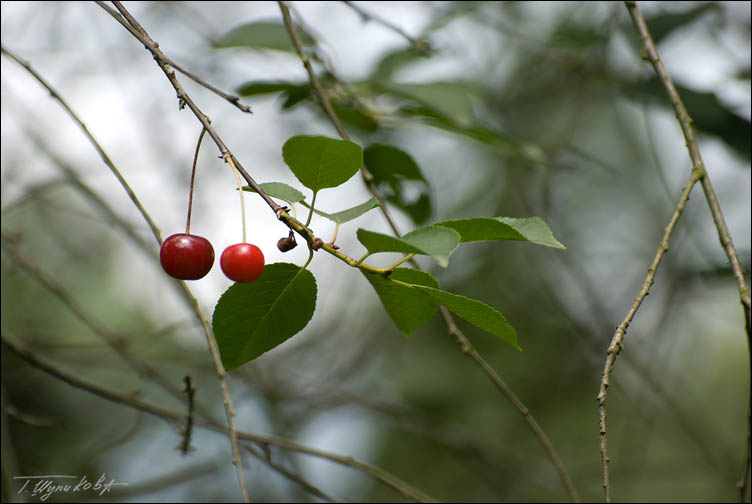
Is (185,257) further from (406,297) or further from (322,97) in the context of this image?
(322,97)

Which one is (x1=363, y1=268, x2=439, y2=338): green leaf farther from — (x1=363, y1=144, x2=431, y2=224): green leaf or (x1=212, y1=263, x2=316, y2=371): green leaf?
(x1=363, y1=144, x2=431, y2=224): green leaf

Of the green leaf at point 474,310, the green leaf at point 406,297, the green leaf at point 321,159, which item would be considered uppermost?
the green leaf at point 321,159

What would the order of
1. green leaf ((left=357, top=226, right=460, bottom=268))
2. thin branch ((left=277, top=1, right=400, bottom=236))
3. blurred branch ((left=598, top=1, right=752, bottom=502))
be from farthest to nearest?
thin branch ((left=277, top=1, right=400, bottom=236)), blurred branch ((left=598, top=1, right=752, bottom=502)), green leaf ((left=357, top=226, right=460, bottom=268))

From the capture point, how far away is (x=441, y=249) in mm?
623

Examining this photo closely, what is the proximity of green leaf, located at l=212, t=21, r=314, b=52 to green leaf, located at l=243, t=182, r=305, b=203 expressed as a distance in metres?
0.69

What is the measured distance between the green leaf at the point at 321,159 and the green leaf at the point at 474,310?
163 millimetres

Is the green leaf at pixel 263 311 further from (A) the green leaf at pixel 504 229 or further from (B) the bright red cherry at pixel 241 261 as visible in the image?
(A) the green leaf at pixel 504 229

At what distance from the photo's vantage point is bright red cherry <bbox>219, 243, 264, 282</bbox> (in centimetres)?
71

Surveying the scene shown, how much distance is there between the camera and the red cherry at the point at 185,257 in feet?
A: 2.48

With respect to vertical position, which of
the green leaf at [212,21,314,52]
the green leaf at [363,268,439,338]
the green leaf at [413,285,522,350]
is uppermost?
the green leaf at [212,21,314,52]

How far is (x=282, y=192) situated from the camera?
709 millimetres
